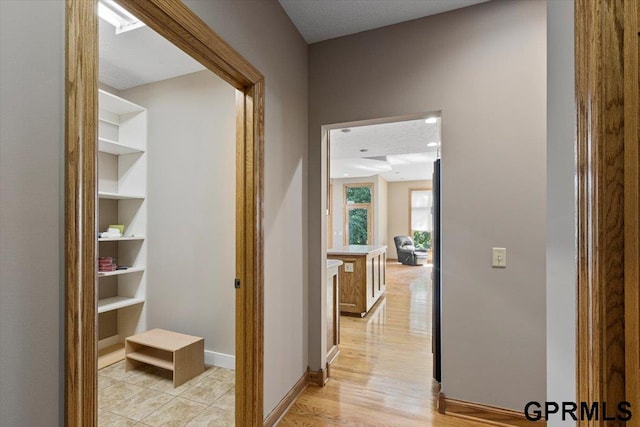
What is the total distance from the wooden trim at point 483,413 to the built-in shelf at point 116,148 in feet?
11.5

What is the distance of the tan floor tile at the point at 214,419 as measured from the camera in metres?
1.98

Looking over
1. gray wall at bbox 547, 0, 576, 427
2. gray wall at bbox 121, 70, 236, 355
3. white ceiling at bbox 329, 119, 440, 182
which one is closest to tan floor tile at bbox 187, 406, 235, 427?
gray wall at bbox 121, 70, 236, 355

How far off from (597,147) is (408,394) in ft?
7.08

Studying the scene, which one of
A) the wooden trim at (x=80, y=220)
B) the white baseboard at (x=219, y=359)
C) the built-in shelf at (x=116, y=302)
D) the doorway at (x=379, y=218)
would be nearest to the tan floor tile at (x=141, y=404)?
the white baseboard at (x=219, y=359)

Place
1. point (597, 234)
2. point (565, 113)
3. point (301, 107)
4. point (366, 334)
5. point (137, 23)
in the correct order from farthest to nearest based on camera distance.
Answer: point (366, 334), point (301, 107), point (137, 23), point (565, 113), point (597, 234)

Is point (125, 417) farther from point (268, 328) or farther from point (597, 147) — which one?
point (597, 147)

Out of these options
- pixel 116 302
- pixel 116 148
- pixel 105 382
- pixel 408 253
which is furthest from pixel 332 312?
pixel 408 253

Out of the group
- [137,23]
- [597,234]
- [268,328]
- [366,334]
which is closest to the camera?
[597,234]

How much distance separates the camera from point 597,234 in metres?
0.75

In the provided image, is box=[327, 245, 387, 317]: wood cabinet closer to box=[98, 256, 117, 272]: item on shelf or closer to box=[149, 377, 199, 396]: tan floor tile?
box=[149, 377, 199, 396]: tan floor tile

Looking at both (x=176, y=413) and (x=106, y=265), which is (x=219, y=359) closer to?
(x=176, y=413)

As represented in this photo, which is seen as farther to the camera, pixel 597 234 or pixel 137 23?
pixel 137 23

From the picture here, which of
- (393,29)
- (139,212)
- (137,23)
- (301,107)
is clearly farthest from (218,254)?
(393,29)

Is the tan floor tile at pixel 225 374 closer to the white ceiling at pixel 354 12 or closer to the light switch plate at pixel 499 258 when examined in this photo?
the light switch plate at pixel 499 258
